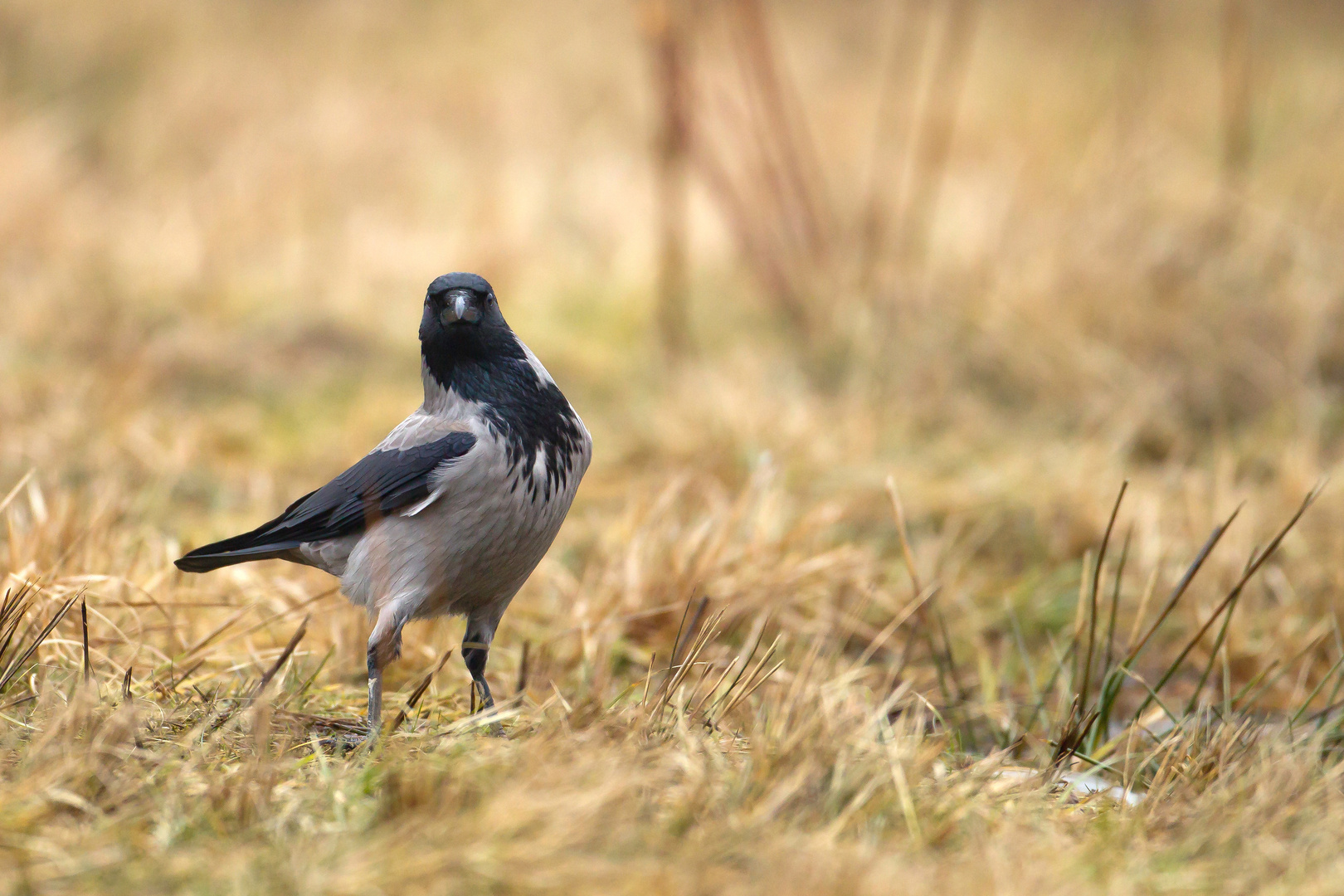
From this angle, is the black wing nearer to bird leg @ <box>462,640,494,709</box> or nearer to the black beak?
the black beak

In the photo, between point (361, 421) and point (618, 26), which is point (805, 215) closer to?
point (361, 421)

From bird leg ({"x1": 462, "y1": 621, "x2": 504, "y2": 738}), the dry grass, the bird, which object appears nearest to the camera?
the dry grass

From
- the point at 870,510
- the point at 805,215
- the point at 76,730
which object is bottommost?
the point at 870,510

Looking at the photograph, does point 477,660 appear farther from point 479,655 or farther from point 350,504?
point 350,504

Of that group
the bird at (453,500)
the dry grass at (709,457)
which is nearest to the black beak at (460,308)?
the bird at (453,500)

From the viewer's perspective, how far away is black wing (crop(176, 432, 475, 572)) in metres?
2.33

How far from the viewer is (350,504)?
2438 millimetres

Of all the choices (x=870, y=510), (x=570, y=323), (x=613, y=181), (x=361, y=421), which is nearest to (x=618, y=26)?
(x=613, y=181)

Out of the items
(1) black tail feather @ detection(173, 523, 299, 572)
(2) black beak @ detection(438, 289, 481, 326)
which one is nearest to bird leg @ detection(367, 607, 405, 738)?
(1) black tail feather @ detection(173, 523, 299, 572)

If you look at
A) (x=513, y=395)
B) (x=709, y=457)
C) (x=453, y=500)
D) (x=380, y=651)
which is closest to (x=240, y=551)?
(x=380, y=651)

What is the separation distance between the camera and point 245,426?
521 cm

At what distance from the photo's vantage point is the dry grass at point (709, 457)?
6.05ft

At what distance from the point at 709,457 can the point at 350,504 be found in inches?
94.6

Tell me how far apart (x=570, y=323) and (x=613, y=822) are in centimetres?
548
